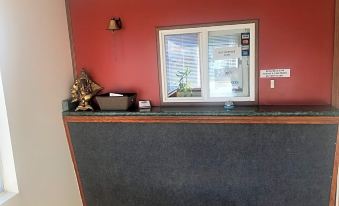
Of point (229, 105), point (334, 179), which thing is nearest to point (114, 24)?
point (229, 105)

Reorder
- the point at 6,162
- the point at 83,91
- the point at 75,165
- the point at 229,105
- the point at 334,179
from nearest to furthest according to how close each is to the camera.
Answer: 1. the point at 6,162
2. the point at 334,179
3. the point at 229,105
4. the point at 83,91
5. the point at 75,165

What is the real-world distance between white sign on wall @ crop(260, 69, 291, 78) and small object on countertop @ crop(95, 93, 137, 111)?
3.64 feet

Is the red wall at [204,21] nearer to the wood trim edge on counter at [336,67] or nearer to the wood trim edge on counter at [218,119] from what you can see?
the wood trim edge on counter at [336,67]

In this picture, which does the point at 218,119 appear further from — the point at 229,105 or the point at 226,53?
the point at 226,53

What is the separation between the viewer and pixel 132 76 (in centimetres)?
245

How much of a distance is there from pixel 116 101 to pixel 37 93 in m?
0.62

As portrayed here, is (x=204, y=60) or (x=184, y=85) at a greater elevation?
(x=204, y=60)

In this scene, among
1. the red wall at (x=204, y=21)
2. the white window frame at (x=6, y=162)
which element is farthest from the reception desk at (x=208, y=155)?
the white window frame at (x=6, y=162)

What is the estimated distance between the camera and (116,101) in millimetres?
2336

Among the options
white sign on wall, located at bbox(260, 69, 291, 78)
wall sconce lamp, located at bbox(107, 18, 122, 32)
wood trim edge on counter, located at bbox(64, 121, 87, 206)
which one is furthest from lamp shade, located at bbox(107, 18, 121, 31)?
white sign on wall, located at bbox(260, 69, 291, 78)

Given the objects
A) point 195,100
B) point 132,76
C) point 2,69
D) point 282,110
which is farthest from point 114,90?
point 282,110

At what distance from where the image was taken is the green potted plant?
2.34 metres

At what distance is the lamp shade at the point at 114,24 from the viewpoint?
7.58ft

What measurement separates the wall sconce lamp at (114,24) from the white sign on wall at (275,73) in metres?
1.26
